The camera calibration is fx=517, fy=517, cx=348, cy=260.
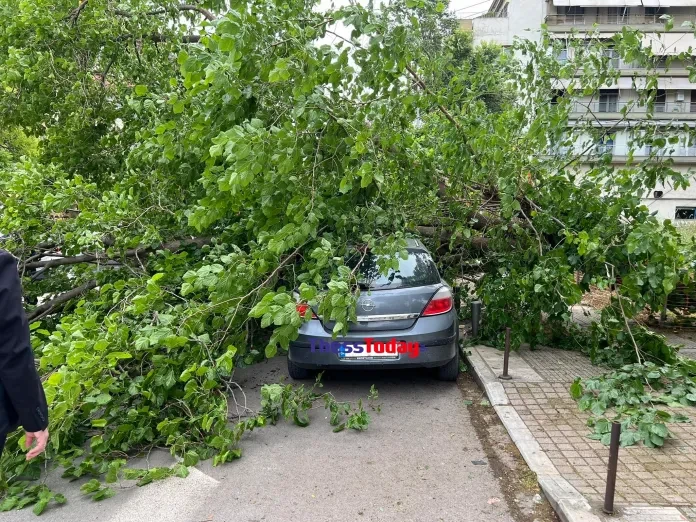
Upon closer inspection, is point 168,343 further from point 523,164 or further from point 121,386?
point 523,164

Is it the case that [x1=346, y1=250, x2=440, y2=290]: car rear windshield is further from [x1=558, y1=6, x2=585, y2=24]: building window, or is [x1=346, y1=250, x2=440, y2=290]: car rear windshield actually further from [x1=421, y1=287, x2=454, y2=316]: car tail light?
[x1=558, y1=6, x2=585, y2=24]: building window

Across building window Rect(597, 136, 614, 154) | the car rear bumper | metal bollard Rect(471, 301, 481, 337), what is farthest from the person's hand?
building window Rect(597, 136, 614, 154)

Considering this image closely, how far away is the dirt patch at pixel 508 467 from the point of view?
10.7 feet

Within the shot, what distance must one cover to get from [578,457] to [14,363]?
376cm

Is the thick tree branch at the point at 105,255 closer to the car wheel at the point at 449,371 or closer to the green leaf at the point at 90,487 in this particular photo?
the green leaf at the point at 90,487

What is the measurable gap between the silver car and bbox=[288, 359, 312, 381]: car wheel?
0.99 feet

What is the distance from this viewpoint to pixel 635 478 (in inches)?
139

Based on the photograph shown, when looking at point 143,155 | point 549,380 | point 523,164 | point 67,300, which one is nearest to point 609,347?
point 549,380

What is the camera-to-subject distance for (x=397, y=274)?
5.55 metres

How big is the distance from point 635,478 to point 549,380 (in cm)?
225

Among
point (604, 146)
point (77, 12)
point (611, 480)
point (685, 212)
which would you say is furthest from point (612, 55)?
point (685, 212)

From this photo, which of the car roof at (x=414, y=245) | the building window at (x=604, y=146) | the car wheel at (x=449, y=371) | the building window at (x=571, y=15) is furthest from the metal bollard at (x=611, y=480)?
the building window at (x=571, y=15)

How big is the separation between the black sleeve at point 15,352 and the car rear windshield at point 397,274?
10.6 feet

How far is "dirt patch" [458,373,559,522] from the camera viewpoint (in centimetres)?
327
